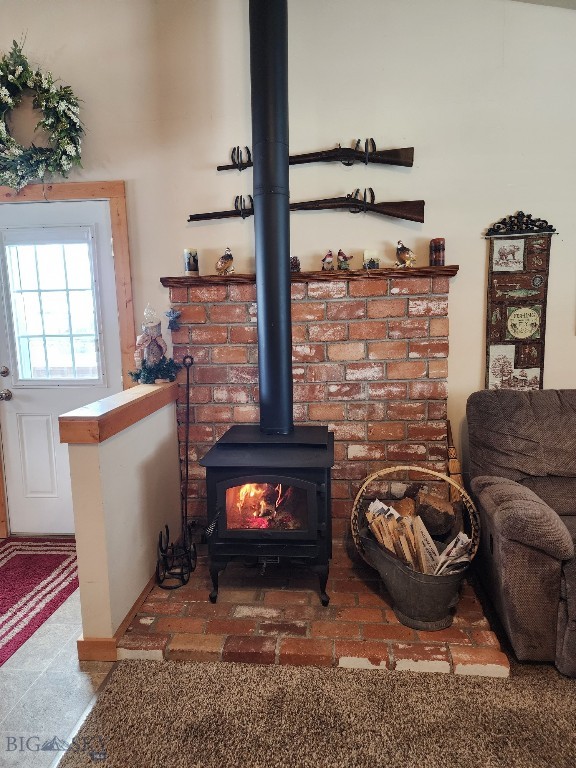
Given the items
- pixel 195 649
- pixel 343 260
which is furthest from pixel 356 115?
pixel 195 649

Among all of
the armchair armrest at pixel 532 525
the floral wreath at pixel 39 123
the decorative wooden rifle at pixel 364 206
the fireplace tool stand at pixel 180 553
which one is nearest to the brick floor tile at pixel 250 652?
the fireplace tool stand at pixel 180 553

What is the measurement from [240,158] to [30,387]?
69.1 inches

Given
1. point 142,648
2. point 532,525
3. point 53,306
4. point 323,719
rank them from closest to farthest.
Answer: point 323,719
point 532,525
point 142,648
point 53,306

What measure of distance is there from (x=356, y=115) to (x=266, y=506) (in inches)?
76.7

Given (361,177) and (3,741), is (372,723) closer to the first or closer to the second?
(3,741)

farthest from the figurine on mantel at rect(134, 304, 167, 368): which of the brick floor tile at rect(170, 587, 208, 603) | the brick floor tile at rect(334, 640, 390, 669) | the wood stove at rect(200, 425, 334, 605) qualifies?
the brick floor tile at rect(334, 640, 390, 669)

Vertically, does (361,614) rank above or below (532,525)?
below

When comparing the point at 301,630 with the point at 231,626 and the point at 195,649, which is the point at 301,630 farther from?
the point at 195,649

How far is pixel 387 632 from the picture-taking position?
1.75 metres

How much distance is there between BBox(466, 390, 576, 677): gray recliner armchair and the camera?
1597mm

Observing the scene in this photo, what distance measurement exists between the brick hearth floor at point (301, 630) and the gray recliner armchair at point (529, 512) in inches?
7.0

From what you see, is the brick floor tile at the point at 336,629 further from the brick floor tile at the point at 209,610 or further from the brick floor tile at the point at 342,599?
the brick floor tile at the point at 209,610

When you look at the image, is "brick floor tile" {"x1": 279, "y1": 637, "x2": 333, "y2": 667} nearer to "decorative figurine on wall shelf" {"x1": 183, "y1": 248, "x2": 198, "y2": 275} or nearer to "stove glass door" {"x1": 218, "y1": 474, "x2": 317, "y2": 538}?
"stove glass door" {"x1": 218, "y1": 474, "x2": 317, "y2": 538}

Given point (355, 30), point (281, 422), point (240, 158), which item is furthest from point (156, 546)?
point (355, 30)
